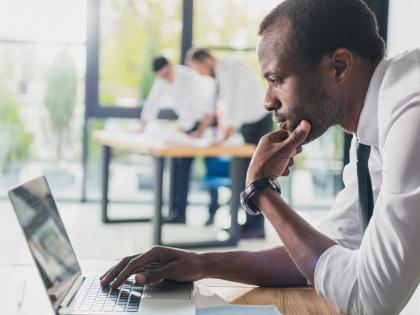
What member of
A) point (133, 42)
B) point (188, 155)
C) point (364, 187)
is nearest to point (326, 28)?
point (364, 187)

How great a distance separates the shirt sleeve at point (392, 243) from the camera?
33.5 inches

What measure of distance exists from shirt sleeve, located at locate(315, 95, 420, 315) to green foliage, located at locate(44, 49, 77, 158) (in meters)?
4.90

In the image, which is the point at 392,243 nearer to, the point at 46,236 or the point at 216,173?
the point at 46,236

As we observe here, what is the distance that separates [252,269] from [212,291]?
0.37 feet

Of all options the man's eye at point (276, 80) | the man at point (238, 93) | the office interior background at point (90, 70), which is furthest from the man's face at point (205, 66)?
A: the man's eye at point (276, 80)

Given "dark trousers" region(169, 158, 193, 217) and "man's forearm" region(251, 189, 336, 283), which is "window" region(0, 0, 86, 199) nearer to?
"dark trousers" region(169, 158, 193, 217)

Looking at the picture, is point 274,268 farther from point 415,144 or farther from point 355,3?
point 355,3

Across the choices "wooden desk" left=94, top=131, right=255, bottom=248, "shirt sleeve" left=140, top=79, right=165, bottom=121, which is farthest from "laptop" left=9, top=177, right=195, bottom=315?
"shirt sleeve" left=140, top=79, right=165, bottom=121

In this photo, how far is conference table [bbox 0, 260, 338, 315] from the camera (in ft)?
3.15

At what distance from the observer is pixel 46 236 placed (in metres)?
0.94

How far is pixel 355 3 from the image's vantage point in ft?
3.55

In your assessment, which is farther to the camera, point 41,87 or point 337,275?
point 41,87

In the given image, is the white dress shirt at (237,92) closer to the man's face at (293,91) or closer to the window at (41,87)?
the window at (41,87)

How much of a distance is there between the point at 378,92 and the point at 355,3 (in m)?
0.17
